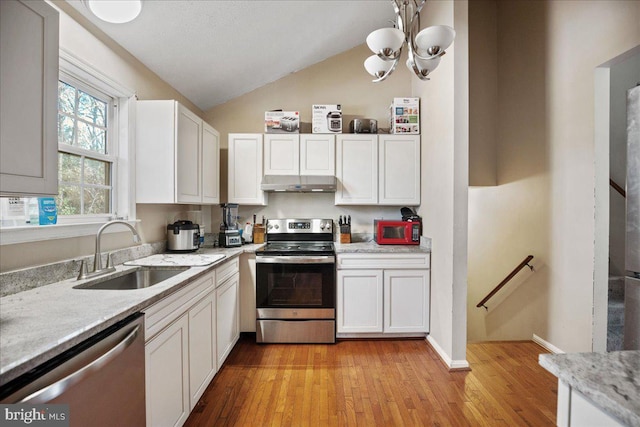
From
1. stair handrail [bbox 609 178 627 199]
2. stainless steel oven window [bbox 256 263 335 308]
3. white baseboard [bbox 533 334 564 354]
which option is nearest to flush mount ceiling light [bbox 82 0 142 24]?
stainless steel oven window [bbox 256 263 335 308]

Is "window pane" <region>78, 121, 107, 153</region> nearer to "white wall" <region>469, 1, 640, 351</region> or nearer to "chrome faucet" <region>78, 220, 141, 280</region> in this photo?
"chrome faucet" <region>78, 220, 141, 280</region>

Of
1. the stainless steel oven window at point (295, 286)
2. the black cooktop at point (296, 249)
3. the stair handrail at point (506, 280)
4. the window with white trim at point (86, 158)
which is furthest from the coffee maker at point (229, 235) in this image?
the stair handrail at point (506, 280)

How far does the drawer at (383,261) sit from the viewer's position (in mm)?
2881

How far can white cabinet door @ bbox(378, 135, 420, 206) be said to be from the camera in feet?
10.4

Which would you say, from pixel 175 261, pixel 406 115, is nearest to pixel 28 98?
pixel 175 261

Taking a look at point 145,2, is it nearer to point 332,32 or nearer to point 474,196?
point 332,32

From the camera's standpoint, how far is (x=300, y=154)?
320 centimetres

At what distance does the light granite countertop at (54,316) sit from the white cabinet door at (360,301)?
1679 mm

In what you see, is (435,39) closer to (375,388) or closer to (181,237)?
(375,388)

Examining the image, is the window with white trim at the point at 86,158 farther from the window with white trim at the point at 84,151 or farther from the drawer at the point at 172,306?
the drawer at the point at 172,306

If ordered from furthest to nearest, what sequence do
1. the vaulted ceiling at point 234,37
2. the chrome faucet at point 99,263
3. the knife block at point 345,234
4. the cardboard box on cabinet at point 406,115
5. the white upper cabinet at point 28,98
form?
the knife block at point 345,234, the cardboard box on cabinet at point 406,115, the vaulted ceiling at point 234,37, the chrome faucet at point 99,263, the white upper cabinet at point 28,98


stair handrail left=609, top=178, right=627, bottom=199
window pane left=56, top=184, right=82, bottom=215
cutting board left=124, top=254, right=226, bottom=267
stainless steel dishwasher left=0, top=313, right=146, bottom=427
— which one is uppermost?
stair handrail left=609, top=178, right=627, bottom=199

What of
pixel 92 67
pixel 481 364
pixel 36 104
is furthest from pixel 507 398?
pixel 92 67

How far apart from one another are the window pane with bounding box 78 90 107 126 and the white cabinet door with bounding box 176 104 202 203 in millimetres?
495
